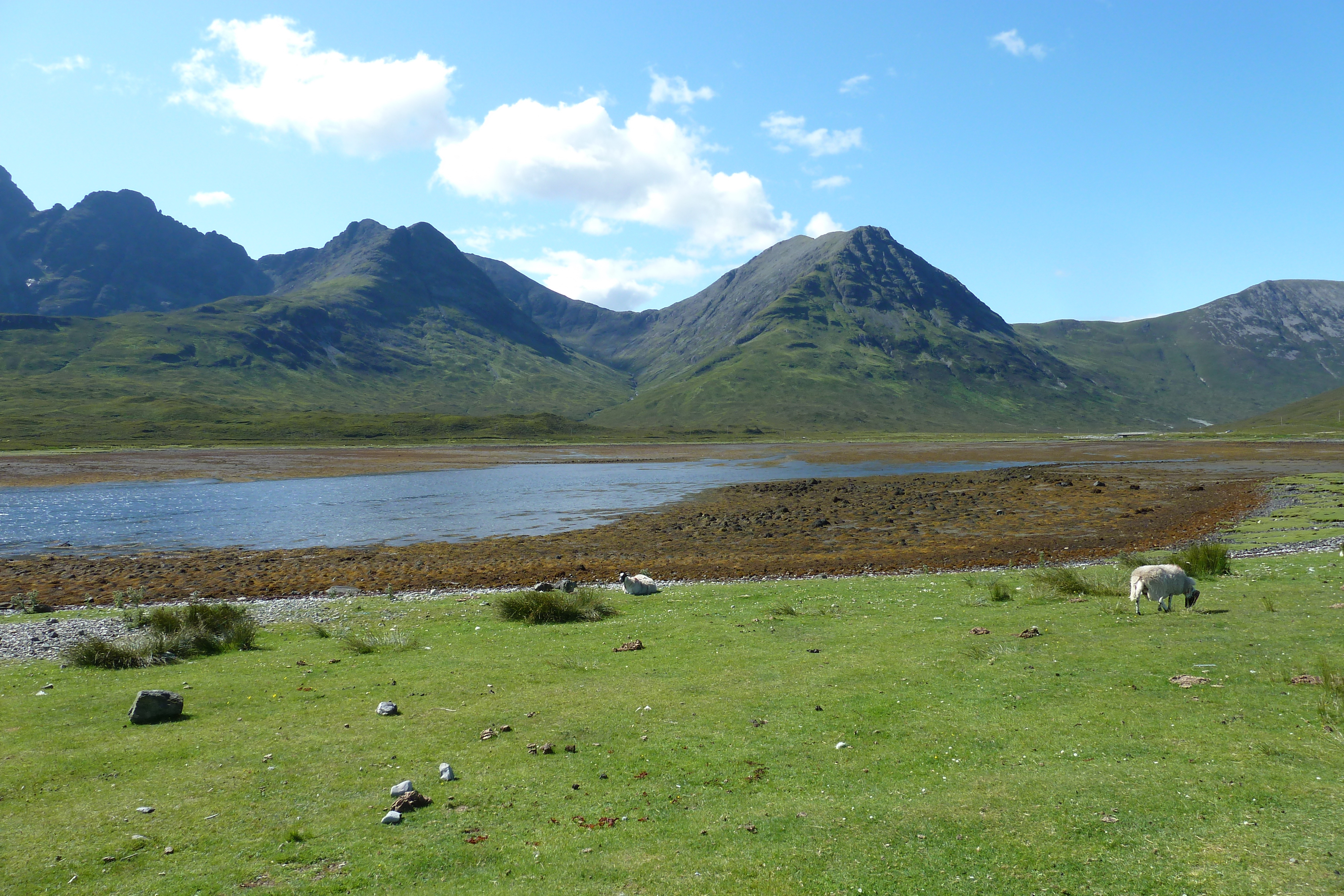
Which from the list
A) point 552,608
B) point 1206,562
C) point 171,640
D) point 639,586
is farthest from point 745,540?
point 171,640

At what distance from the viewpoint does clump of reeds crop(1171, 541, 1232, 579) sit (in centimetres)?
2138

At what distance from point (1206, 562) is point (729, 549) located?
22.3 meters

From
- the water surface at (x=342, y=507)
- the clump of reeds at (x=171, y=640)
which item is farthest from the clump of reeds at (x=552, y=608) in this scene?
the water surface at (x=342, y=507)

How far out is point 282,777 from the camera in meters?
9.82

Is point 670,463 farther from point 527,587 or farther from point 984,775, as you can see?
point 984,775

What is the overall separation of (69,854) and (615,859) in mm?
6117

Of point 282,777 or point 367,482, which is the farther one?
point 367,482

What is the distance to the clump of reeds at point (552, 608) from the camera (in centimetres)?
2062

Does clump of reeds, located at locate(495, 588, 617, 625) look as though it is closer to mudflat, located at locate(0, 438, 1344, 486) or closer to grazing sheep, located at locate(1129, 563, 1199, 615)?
grazing sheep, located at locate(1129, 563, 1199, 615)

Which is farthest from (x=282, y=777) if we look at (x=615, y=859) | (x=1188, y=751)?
(x=1188, y=751)

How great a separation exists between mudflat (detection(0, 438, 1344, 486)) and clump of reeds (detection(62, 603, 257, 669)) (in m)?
76.7

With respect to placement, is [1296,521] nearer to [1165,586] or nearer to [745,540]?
[1165,586]

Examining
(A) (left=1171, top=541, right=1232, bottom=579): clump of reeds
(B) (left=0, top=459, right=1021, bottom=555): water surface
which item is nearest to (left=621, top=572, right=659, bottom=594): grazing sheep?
(A) (left=1171, top=541, right=1232, bottom=579): clump of reeds

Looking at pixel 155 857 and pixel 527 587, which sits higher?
pixel 155 857
